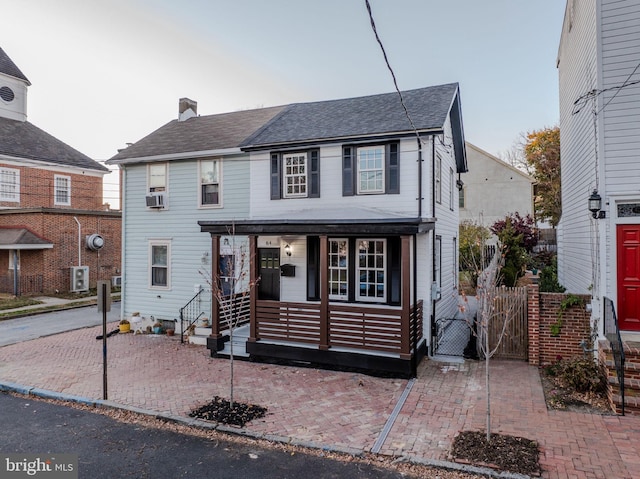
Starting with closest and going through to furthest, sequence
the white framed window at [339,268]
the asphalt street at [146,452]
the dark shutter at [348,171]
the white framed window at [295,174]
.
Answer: the asphalt street at [146,452] < the dark shutter at [348,171] < the white framed window at [339,268] < the white framed window at [295,174]

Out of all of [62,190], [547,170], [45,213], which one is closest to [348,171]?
[45,213]

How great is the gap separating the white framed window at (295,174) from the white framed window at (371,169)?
5.62ft

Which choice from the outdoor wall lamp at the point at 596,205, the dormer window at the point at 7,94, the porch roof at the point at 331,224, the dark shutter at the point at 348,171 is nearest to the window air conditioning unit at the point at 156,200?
the porch roof at the point at 331,224

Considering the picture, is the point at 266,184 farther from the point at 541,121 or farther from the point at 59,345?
the point at 541,121

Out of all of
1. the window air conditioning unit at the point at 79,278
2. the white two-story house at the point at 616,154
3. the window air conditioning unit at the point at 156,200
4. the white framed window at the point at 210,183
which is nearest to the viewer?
the white two-story house at the point at 616,154

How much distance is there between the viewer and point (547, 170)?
3162 centimetres

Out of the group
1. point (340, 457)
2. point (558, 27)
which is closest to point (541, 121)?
point (558, 27)

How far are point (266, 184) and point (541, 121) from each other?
31967 mm

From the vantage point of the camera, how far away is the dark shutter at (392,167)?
10.6m

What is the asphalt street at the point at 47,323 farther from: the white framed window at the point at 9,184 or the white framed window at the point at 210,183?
the white framed window at the point at 9,184

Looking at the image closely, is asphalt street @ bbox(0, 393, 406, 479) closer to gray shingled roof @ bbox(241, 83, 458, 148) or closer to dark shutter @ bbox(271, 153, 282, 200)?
dark shutter @ bbox(271, 153, 282, 200)

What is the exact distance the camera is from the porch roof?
8867mm

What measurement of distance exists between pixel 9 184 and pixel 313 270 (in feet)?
76.2

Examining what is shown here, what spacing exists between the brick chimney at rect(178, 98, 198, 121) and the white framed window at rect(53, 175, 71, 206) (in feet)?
49.6
